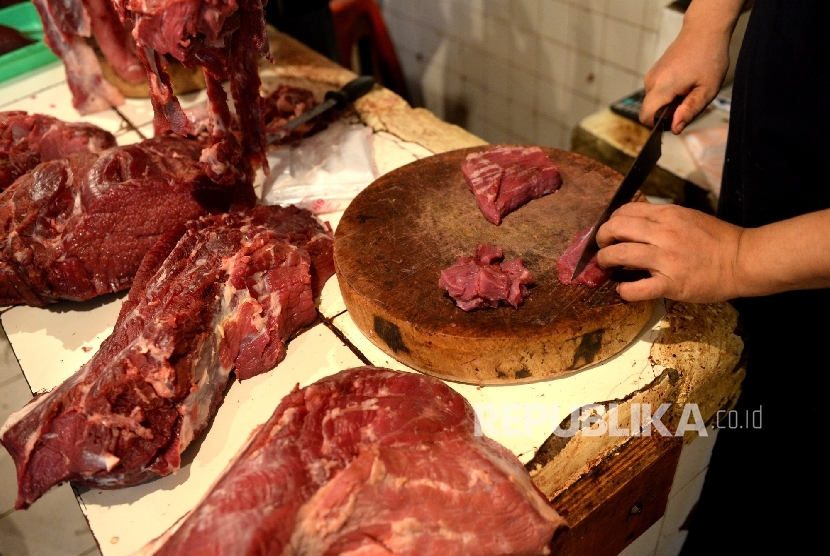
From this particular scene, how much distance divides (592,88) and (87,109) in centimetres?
290

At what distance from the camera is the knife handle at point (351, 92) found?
3146mm

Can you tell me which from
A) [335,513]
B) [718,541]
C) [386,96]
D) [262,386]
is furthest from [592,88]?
[335,513]

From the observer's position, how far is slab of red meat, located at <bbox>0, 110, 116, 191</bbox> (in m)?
2.74

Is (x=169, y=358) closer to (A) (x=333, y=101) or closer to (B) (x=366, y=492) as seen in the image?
(B) (x=366, y=492)

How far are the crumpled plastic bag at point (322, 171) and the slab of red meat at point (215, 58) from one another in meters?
0.16

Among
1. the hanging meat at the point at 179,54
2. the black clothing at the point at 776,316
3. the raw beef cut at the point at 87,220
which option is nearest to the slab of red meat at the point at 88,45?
the hanging meat at the point at 179,54

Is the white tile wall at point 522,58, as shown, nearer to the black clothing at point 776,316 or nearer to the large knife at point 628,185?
the black clothing at point 776,316

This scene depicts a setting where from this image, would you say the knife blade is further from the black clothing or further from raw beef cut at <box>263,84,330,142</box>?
the black clothing

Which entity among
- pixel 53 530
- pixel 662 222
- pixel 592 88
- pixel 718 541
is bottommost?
pixel 718 541

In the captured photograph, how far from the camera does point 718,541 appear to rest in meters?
2.87

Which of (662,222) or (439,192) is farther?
(439,192)

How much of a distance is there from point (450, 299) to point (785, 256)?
0.88 meters

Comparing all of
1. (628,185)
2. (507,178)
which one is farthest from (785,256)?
(507,178)

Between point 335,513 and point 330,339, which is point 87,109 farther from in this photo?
point 335,513
